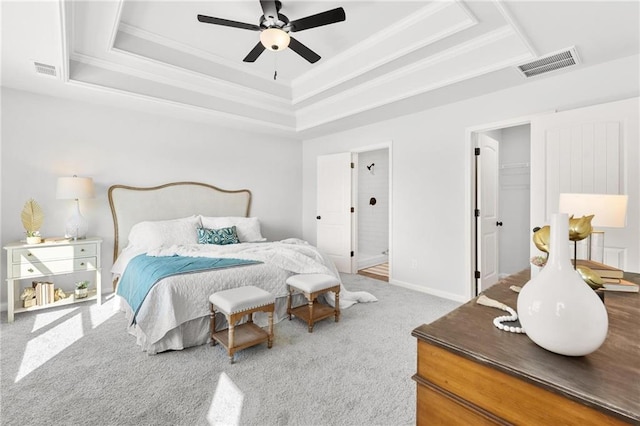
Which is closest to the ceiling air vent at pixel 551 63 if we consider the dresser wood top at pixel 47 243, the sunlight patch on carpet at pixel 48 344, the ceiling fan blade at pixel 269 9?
the ceiling fan blade at pixel 269 9

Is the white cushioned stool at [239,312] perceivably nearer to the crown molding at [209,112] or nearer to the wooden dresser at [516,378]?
the wooden dresser at [516,378]

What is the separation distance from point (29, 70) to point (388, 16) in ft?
11.2

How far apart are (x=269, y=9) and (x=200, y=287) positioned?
226 cm

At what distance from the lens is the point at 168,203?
168 inches

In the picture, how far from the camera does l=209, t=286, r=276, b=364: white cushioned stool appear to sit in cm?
224

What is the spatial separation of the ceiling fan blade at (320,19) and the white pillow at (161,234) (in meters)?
2.70

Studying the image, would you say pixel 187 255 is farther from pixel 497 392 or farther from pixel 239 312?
pixel 497 392

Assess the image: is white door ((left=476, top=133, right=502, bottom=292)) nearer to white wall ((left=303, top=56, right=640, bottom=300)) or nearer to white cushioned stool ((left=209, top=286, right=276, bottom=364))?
white wall ((left=303, top=56, right=640, bottom=300))

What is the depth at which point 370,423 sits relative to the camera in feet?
5.34

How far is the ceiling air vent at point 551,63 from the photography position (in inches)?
99.2

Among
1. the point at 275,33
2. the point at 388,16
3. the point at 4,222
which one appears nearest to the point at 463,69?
the point at 388,16

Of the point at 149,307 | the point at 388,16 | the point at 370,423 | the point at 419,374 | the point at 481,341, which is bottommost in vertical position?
the point at 370,423

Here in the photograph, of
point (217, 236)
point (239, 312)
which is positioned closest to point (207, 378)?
point (239, 312)

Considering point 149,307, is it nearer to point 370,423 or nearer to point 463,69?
point 370,423
